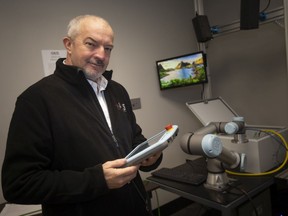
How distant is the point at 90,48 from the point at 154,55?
51.7 inches

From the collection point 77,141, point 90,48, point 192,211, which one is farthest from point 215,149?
point 192,211

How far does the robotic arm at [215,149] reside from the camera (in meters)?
1.05

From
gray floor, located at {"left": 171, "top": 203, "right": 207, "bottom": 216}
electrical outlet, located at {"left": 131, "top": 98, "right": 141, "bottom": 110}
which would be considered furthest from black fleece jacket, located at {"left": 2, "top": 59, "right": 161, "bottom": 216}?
gray floor, located at {"left": 171, "top": 203, "right": 207, "bottom": 216}

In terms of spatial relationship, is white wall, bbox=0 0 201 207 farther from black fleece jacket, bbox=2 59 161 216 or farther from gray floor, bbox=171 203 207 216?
black fleece jacket, bbox=2 59 161 216

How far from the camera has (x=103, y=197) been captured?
0.93 metres

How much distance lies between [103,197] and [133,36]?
1.56 meters

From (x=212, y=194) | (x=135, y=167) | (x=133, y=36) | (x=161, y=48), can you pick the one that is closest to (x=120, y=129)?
→ (x=135, y=167)

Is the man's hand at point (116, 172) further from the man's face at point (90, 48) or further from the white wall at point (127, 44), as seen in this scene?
the white wall at point (127, 44)

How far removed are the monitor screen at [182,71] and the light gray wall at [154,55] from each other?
0.37 ft

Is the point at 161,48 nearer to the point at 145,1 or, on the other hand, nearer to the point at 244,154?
the point at 145,1

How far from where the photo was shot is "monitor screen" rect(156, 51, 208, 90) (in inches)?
82.3

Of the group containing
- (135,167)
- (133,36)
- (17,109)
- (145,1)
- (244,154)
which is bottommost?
(244,154)

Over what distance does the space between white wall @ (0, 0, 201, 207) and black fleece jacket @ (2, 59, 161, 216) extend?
0.81 meters

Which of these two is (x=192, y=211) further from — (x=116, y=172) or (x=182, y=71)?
(x=116, y=172)
